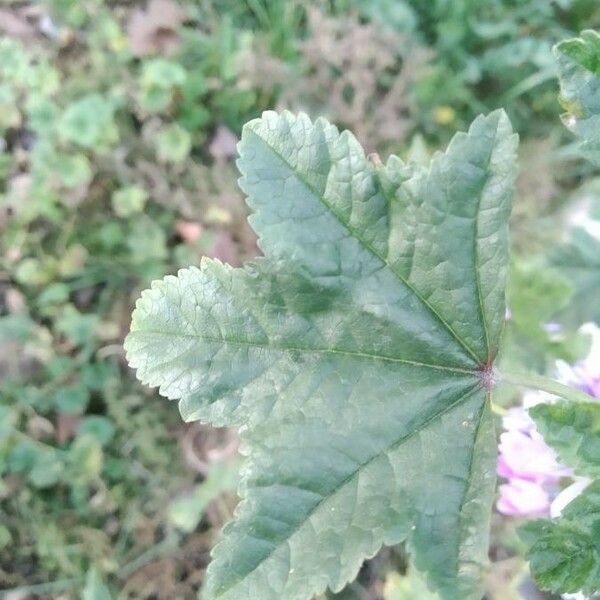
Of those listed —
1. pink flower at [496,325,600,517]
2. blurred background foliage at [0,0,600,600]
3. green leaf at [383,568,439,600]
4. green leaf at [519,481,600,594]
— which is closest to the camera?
green leaf at [519,481,600,594]

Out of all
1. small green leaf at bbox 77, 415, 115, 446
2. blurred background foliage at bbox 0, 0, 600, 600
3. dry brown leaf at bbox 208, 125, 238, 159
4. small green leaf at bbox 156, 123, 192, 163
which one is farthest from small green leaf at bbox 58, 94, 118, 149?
small green leaf at bbox 77, 415, 115, 446

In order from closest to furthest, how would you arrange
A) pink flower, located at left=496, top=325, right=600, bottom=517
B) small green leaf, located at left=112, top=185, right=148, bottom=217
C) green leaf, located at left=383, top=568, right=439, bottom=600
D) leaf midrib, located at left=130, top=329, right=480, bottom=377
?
leaf midrib, located at left=130, top=329, right=480, bottom=377, pink flower, located at left=496, top=325, right=600, bottom=517, green leaf, located at left=383, top=568, right=439, bottom=600, small green leaf, located at left=112, top=185, right=148, bottom=217

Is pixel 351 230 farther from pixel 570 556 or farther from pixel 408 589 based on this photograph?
pixel 408 589

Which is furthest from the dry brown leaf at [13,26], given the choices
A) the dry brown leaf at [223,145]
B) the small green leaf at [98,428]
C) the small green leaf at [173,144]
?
the small green leaf at [98,428]

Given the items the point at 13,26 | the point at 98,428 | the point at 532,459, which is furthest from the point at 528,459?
the point at 13,26

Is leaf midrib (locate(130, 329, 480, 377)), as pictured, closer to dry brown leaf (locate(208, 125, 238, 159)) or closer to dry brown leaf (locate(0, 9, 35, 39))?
dry brown leaf (locate(208, 125, 238, 159))

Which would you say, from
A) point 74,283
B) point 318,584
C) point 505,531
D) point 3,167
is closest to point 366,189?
point 318,584
